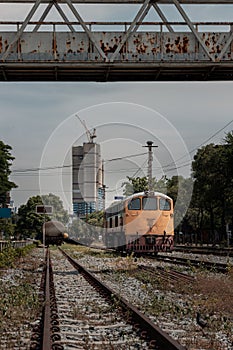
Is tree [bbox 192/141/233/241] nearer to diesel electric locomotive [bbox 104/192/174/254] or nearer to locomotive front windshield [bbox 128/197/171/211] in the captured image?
locomotive front windshield [bbox 128/197/171/211]

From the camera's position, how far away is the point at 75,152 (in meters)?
70.7

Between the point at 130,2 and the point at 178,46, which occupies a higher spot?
the point at 130,2

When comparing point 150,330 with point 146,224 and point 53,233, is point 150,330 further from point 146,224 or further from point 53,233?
point 53,233

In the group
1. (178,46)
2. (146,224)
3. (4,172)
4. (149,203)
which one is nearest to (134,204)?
(149,203)

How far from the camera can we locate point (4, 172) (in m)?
66.2

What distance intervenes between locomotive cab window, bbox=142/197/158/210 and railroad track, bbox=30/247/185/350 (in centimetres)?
1692

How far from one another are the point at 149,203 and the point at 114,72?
15643mm

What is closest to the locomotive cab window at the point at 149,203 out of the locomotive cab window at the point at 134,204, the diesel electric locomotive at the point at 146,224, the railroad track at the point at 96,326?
the diesel electric locomotive at the point at 146,224

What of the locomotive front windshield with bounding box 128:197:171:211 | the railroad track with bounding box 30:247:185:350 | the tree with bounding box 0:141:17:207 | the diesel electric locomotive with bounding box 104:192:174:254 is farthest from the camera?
the tree with bounding box 0:141:17:207

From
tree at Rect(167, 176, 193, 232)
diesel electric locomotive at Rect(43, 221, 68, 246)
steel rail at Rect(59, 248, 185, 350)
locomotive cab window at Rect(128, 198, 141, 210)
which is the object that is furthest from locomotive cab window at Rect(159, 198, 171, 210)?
tree at Rect(167, 176, 193, 232)

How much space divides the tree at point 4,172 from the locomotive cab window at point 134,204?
3581 cm

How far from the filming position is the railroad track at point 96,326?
24.2 feet

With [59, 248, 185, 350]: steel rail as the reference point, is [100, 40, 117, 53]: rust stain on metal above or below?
above

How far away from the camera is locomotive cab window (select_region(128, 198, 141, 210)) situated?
3012 centimetres
